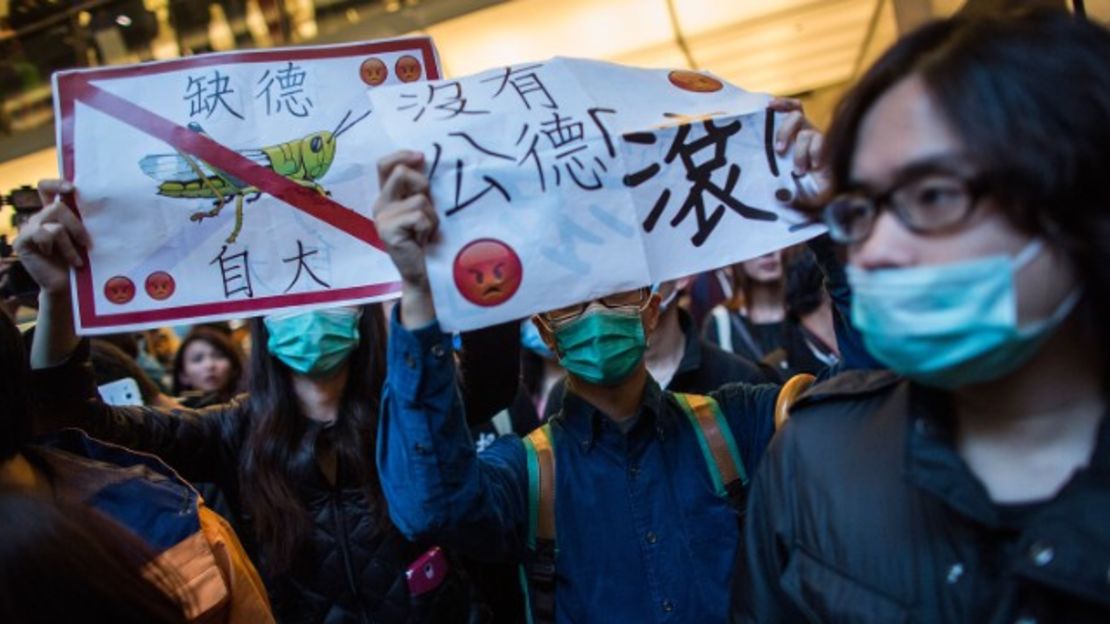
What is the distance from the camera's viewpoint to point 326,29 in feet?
24.0

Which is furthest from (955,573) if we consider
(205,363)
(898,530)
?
(205,363)

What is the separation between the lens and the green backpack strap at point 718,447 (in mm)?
2016

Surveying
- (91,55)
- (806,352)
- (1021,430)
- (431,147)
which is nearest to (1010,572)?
(1021,430)

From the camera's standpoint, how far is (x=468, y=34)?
6.71m

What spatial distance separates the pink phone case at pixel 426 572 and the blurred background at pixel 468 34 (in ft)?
15.6

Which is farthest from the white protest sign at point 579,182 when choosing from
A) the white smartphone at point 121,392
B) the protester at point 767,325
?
the white smartphone at point 121,392

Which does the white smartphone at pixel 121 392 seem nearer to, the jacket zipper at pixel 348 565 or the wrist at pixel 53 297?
the jacket zipper at pixel 348 565

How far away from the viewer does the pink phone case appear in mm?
2400

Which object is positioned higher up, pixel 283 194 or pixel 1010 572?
pixel 283 194

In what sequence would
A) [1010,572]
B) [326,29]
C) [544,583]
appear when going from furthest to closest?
1. [326,29]
2. [544,583]
3. [1010,572]

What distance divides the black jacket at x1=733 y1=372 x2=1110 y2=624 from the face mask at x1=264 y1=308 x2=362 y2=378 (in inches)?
57.6

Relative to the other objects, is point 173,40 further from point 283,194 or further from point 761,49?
point 283,194

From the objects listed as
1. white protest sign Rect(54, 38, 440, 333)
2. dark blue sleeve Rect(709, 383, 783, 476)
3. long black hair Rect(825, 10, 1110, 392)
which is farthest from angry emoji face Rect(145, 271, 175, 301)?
long black hair Rect(825, 10, 1110, 392)

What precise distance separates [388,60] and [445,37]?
4930 millimetres
